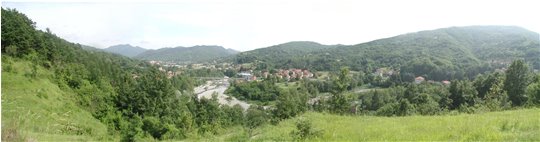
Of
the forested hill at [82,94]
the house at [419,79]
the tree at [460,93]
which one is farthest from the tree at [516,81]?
the house at [419,79]

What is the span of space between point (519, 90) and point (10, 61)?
166ft

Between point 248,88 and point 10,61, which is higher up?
point 10,61

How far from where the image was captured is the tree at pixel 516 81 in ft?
154

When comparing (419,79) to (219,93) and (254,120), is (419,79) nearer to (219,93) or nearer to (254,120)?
(219,93)

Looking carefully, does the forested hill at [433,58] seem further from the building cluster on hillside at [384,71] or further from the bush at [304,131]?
the bush at [304,131]

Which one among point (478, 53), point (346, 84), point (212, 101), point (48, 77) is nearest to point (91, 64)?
point (212, 101)

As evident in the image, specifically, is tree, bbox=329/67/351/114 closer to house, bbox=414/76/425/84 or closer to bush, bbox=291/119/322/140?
bush, bbox=291/119/322/140

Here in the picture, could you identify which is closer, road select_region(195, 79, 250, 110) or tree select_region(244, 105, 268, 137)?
tree select_region(244, 105, 268, 137)

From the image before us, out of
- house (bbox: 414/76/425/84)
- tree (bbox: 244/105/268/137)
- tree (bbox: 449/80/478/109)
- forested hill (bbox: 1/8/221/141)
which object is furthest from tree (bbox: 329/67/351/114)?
house (bbox: 414/76/425/84)

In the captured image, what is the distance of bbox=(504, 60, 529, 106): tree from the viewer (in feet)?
154

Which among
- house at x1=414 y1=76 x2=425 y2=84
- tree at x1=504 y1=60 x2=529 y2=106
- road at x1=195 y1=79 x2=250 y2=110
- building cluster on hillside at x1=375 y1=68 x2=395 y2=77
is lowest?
road at x1=195 y1=79 x2=250 y2=110

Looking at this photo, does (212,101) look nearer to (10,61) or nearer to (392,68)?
(10,61)

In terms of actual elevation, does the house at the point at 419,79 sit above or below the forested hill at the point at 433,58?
below

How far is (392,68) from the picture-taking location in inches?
5714
